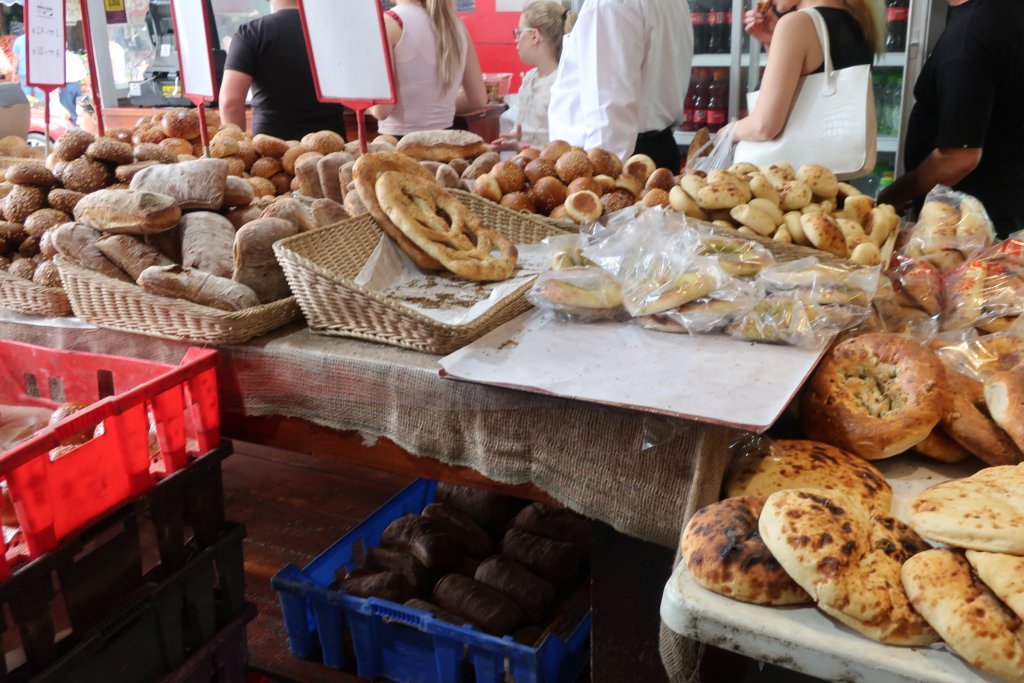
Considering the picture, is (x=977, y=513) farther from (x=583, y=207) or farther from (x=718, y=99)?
(x=718, y=99)

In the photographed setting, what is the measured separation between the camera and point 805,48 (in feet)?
8.29

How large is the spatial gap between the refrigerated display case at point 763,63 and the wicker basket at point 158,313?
4142mm

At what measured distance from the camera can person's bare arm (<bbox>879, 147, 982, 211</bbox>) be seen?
8.79 feet

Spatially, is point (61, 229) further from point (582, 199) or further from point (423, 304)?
point (582, 199)

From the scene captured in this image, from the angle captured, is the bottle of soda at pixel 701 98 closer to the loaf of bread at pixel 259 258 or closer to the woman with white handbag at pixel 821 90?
the woman with white handbag at pixel 821 90

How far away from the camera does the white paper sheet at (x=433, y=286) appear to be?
5.16 feet

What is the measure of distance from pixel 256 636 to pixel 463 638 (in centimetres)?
69

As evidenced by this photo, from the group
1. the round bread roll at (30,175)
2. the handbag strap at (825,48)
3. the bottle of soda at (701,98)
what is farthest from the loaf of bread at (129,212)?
the bottle of soda at (701,98)

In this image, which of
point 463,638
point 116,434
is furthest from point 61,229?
point 463,638

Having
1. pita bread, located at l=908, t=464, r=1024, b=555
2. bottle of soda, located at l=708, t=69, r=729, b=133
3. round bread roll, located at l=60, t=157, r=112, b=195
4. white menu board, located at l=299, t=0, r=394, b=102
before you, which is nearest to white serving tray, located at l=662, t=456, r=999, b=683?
pita bread, located at l=908, t=464, r=1024, b=555

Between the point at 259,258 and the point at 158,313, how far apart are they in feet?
0.71

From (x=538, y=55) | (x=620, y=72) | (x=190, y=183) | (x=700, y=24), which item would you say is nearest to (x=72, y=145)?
(x=190, y=183)

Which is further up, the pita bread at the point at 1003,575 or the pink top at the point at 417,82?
Result: the pink top at the point at 417,82

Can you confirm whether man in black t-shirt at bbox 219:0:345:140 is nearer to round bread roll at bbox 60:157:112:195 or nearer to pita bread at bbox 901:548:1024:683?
round bread roll at bbox 60:157:112:195
